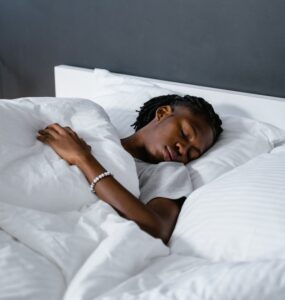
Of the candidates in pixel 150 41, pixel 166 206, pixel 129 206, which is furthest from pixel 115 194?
pixel 150 41

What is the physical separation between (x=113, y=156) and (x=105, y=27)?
40.0 inches

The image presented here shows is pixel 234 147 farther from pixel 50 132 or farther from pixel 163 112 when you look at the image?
pixel 50 132

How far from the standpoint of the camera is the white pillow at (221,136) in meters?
1.25

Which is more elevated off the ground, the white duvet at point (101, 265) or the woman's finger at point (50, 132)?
the woman's finger at point (50, 132)

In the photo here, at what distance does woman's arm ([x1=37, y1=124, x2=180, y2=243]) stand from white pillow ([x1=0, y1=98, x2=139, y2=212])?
0.07ft

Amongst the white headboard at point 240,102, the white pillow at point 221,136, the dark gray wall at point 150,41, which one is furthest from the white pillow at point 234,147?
the dark gray wall at point 150,41

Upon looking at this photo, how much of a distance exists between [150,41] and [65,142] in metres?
0.88

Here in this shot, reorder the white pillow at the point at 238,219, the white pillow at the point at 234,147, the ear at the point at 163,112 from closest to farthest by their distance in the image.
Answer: the white pillow at the point at 238,219, the white pillow at the point at 234,147, the ear at the point at 163,112

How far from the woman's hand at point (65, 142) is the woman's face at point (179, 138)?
251 millimetres

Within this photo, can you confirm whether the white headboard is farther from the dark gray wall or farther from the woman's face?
the woman's face

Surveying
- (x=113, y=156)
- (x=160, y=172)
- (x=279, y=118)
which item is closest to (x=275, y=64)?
(x=279, y=118)

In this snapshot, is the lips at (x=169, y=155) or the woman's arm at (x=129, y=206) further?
the lips at (x=169, y=155)

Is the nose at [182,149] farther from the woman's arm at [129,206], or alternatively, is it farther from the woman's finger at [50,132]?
the woman's finger at [50,132]

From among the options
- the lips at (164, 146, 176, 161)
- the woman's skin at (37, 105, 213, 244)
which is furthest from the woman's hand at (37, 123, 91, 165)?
the lips at (164, 146, 176, 161)
